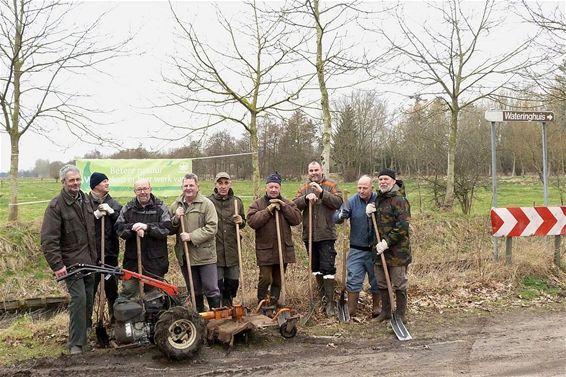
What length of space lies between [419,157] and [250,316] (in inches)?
576

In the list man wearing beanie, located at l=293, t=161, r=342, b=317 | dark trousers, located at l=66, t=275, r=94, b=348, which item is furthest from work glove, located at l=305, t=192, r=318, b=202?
dark trousers, located at l=66, t=275, r=94, b=348

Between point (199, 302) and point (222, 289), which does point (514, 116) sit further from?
point (199, 302)

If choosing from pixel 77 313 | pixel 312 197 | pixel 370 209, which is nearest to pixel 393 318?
pixel 370 209

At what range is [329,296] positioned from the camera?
7.19 m

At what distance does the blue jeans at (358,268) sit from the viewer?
23.6 feet

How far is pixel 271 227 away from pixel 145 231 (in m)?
1.66

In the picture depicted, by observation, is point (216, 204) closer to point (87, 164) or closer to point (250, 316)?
point (250, 316)

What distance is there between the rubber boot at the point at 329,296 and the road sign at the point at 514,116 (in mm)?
4474

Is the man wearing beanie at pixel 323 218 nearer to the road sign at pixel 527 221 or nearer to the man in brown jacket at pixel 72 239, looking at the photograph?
the man in brown jacket at pixel 72 239

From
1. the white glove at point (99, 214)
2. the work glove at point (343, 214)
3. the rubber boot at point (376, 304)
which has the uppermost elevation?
the white glove at point (99, 214)

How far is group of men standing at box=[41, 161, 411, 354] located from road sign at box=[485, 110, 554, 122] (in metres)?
3.26

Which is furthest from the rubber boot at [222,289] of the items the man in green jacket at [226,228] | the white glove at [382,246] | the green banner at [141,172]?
the green banner at [141,172]

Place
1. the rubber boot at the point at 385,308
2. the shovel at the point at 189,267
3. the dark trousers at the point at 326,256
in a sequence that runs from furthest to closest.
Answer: the dark trousers at the point at 326,256
the rubber boot at the point at 385,308
the shovel at the point at 189,267

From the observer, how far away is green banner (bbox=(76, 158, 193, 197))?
1166 centimetres
